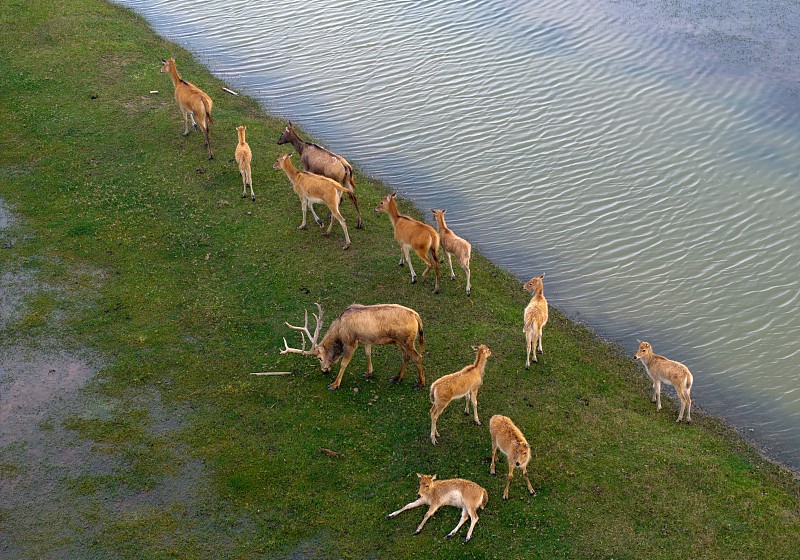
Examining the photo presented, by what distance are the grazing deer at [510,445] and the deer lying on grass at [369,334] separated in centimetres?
183

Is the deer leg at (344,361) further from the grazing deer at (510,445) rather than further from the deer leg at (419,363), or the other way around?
the grazing deer at (510,445)

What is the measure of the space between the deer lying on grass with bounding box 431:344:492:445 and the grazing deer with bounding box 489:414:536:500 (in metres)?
0.64

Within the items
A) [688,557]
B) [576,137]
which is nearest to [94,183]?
[576,137]

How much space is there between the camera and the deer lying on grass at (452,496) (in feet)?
35.1

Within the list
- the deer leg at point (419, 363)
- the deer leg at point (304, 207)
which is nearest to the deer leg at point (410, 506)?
the deer leg at point (419, 363)

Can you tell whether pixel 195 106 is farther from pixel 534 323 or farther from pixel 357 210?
pixel 534 323

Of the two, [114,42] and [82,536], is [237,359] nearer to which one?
[82,536]

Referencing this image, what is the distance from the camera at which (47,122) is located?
21156 mm

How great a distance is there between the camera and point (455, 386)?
11.8 meters

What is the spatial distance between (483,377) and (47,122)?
47.5 feet

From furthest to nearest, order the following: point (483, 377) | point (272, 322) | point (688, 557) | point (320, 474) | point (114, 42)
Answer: point (114, 42), point (272, 322), point (483, 377), point (320, 474), point (688, 557)

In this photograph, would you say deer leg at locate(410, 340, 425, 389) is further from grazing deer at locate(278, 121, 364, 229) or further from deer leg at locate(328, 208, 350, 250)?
grazing deer at locate(278, 121, 364, 229)

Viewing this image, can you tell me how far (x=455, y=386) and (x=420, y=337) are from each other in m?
1.47

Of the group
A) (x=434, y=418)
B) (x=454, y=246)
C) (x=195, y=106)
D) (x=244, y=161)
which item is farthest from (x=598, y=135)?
(x=434, y=418)
